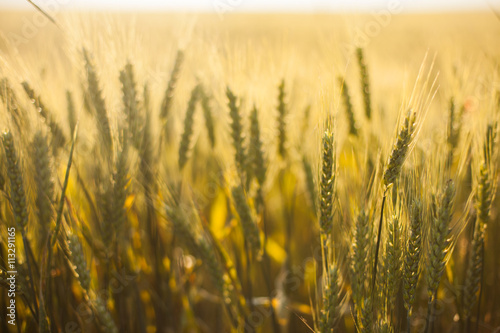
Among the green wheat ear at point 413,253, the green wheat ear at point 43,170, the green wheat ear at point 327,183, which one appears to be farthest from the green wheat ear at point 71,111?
the green wheat ear at point 413,253

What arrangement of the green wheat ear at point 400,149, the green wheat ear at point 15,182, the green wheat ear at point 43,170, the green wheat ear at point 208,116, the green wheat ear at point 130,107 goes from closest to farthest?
the green wheat ear at point 400,149 → the green wheat ear at point 15,182 → the green wheat ear at point 43,170 → the green wheat ear at point 130,107 → the green wheat ear at point 208,116

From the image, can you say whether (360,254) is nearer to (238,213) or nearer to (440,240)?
(440,240)

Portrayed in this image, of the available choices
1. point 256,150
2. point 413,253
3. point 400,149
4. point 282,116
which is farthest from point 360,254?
point 282,116

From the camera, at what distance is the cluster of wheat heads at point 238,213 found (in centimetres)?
86

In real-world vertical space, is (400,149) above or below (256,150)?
below

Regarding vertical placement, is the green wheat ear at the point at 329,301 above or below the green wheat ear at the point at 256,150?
below

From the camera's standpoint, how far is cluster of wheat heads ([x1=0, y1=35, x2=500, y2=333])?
2.83 feet

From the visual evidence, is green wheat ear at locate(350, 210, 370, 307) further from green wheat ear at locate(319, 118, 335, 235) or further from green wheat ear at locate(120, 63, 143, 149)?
green wheat ear at locate(120, 63, 143, 149)

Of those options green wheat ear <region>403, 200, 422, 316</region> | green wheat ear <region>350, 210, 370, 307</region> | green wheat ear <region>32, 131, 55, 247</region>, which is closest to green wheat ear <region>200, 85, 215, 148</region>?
green wheat ear <region>32, 131, 55, 247</region>

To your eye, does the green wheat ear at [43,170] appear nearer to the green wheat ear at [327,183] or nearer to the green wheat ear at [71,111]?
the green wheat ear at [71,111]

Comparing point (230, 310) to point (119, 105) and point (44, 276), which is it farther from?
point (119, 105)

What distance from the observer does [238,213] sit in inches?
42.2

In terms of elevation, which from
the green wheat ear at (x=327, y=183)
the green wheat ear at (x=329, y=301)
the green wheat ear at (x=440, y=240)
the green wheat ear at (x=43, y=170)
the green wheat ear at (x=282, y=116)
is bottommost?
the green wheat ear at (x=329, y=301)

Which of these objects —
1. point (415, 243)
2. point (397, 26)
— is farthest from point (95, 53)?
point (397, 26)
